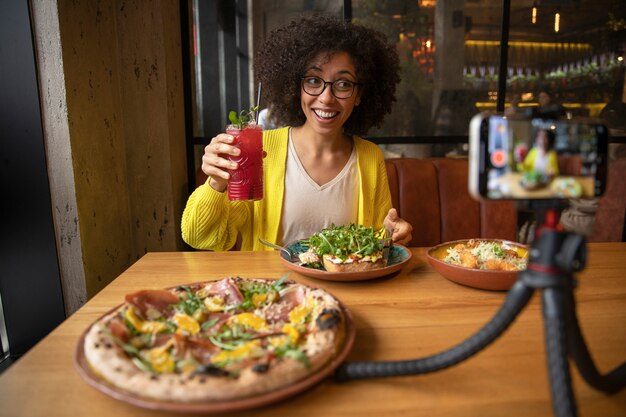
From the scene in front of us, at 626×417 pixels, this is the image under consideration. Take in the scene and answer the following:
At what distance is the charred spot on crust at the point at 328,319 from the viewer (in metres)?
0.88

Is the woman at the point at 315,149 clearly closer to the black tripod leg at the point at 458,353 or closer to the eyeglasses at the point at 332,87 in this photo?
the eyeglasses at the point at 332,87

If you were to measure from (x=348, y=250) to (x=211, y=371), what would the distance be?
74 cm

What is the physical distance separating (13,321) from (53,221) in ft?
1.89

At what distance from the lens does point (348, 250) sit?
1401mm

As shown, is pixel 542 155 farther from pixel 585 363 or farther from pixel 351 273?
pixel 351 273

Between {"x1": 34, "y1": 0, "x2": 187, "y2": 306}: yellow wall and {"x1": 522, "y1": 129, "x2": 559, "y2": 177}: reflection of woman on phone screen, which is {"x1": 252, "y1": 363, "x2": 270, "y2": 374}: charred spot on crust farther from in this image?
{"x1": 34, "y1": 0, "x2": 187, "y2": 306}: yellow wall

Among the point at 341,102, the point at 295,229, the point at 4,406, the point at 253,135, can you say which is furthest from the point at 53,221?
the point at 4,406

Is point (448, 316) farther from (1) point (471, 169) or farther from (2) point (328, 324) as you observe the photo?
(1) point (471, 169)

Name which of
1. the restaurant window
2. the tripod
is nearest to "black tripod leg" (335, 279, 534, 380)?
the tripod

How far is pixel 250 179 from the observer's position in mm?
1517

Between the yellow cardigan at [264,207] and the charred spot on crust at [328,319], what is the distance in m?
0.93

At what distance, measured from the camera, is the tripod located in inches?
22.4

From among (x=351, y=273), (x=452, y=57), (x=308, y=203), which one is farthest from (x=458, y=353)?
(x=452, y=57)

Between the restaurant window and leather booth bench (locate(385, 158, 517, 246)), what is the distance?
600 millimetres
